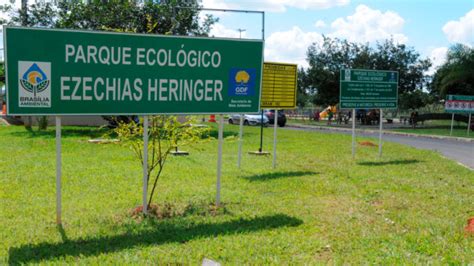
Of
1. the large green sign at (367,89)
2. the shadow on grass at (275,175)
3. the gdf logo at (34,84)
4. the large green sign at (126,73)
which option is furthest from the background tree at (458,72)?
the gdf logo at (34,84)

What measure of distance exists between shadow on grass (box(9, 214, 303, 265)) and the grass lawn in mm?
11

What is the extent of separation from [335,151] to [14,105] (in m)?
10.9

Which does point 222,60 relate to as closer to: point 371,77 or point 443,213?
point 443,213

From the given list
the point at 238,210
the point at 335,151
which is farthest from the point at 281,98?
the point at 238,210

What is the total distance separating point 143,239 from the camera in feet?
16.4

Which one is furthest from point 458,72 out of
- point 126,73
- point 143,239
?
point 143,239

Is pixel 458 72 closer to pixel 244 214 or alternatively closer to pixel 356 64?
pixel 356 64

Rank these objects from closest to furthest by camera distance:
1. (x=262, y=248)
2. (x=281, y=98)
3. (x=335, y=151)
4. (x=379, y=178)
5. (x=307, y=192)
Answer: (x=262, y=248) < (x=307, y=192) < (x=379, y=178) < (x=281, y=98) < (x=335, y=151)

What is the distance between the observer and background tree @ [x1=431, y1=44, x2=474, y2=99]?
3105 cm

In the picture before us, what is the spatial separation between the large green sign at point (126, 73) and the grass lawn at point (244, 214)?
4.51ft

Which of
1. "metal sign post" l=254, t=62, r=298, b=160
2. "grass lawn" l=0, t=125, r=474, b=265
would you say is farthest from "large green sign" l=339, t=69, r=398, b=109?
"grass lawn" l=0, t=125, r=474, b=265

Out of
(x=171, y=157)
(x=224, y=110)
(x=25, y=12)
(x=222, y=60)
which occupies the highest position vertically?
(x=25, y=12)

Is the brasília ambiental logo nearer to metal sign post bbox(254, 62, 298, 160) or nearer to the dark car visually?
metal sign post bbox(254, 62, 298, 160)

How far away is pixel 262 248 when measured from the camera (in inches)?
188
